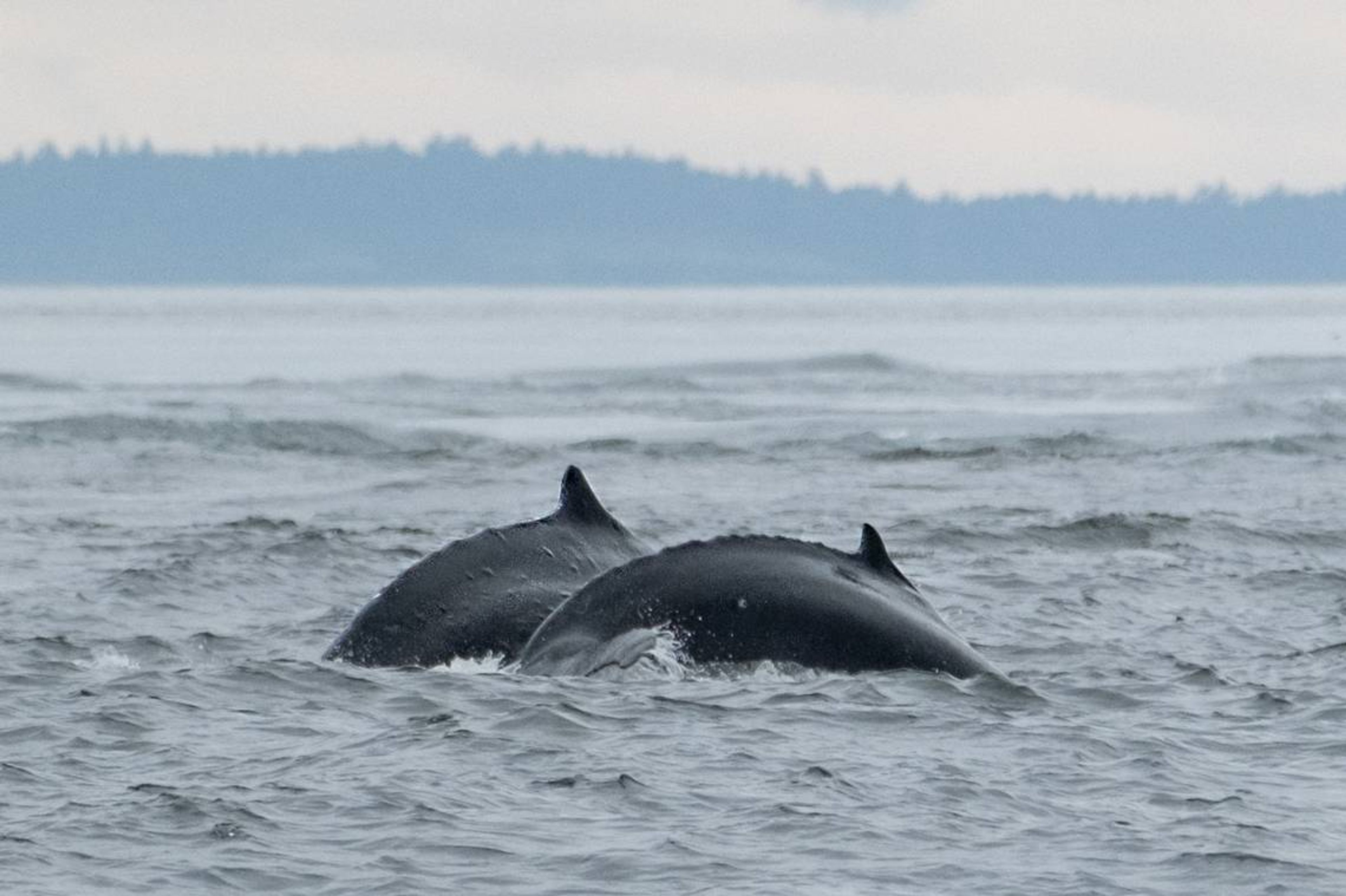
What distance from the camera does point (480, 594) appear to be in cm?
1188

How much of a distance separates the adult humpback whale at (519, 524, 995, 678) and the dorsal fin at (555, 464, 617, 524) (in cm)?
111

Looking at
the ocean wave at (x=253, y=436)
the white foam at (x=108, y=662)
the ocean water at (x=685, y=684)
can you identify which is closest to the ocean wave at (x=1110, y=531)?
the ocean water at (x=685, y=684)

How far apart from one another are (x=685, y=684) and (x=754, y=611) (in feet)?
1.80

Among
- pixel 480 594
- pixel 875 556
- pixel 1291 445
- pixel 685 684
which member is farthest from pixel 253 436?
pixel 875 556

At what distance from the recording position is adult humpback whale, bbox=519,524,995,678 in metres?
10.9

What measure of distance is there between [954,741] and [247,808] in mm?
2998

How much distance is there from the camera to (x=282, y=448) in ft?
99.9

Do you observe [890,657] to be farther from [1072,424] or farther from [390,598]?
[1072,424]

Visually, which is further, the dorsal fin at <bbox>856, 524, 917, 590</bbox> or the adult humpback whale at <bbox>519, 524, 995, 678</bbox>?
the dorsal fin at <bbox>856, 524, 917, 590</bbox>

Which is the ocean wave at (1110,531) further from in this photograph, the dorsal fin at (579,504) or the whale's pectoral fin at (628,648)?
the whale's pectoral fin at (628,648)

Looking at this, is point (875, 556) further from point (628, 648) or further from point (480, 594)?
point (480, 594)

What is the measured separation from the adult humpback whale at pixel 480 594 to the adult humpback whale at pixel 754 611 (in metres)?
0.54

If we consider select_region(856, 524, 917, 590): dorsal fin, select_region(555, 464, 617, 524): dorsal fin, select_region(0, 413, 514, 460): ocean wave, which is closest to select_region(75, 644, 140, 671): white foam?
select_region(555, 464, 617, 524): dorsal fin

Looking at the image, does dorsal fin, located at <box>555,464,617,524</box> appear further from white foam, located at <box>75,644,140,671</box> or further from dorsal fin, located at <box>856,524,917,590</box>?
white foam, located at <box>75,644,140,671</box>
